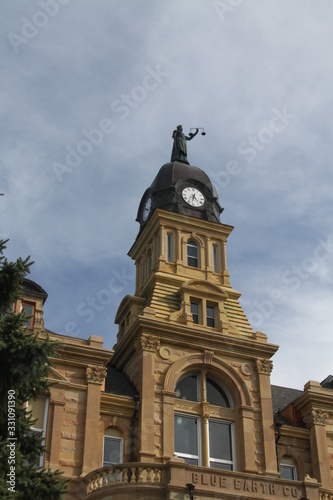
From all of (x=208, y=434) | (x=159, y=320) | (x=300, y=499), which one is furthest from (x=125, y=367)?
(x=300, y=499)

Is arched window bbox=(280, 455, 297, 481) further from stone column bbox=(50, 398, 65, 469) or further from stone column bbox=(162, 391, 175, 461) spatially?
stone column bbox=(50, 398, 65, 469)

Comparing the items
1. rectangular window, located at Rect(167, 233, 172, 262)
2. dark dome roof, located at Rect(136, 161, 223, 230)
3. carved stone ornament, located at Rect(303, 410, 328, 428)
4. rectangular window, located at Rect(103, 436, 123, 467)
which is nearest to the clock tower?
rectangular window, located at Rect(167, 233, 172, 262)

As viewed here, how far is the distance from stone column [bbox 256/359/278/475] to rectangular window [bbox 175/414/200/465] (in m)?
3.06

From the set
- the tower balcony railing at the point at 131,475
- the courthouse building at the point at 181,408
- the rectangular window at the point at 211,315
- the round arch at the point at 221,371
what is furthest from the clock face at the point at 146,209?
the tower balcony railing at the point at 131,475

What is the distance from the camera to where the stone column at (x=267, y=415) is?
3253 centimetres

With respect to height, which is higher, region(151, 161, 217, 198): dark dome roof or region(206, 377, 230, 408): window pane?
region(151, 161, 217, 198): dark dome roof

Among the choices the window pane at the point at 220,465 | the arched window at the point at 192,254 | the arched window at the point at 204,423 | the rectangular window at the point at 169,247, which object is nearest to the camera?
the window pane at the point at 220,465

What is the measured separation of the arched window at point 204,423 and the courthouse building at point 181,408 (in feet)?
0.17

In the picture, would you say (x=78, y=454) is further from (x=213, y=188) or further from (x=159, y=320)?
(x=213, y=188)

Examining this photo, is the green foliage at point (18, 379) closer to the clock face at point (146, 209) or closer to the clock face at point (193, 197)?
the clock face at point (193, 197)

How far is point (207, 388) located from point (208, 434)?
2405mm

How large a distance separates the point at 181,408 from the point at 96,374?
420 cm

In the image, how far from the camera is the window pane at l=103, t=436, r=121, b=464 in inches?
1230

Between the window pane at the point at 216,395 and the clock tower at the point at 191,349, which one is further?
the window pane at the point at 216,395
